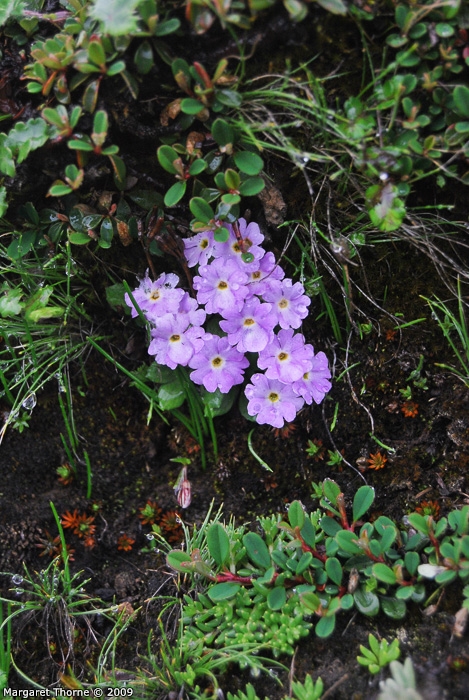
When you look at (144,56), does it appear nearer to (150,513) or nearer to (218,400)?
(218,400)

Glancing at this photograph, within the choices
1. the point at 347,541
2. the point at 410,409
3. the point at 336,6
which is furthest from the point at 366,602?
the point at 336,6

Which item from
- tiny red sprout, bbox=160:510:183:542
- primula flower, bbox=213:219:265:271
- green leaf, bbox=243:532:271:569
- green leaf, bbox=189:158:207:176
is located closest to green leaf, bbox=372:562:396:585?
green leaf, bbox=243:532:271:569

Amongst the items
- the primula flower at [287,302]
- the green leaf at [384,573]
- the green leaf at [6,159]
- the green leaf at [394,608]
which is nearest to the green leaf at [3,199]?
the green leaf at [6,159]

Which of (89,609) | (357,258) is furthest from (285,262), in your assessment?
(89,609)

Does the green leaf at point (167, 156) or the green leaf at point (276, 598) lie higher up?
the green leaf at point (167, 156)

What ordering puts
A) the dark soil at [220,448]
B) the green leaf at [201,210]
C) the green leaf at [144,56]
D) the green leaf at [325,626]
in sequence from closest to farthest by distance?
the green leaf at [325,626] → the green leaf at [144,56] → the green leaf at [201,210] → the dark soil at [220,448]

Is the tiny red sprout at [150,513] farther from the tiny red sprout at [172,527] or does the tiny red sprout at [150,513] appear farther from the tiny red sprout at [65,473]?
the tiny red sprout at [65,473]
